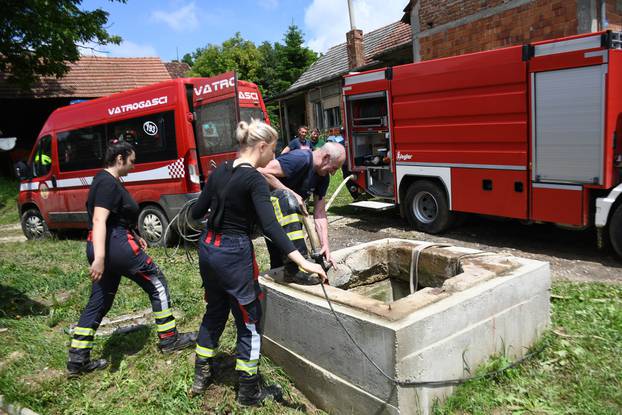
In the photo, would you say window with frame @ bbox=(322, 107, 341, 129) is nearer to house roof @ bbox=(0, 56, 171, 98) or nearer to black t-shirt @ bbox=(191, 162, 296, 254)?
house roof @ bbox=(0, 56, 171, 98)

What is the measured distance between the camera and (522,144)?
21.0 feet

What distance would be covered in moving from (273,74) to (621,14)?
98.8 feet

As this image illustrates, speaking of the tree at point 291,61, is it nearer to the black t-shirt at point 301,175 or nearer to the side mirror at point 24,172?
the side mirror at point 24,172

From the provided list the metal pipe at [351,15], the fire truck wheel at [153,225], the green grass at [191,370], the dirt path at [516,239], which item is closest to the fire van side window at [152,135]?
the fire truck wheel at [153,225]

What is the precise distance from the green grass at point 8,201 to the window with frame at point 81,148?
23.0ft

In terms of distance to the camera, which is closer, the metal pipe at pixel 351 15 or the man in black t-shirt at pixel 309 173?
the man in black t-shirt at pixel 309 173

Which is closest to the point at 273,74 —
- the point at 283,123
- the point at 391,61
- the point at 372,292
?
the point at 283,123

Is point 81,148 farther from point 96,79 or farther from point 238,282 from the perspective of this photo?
point 96,79

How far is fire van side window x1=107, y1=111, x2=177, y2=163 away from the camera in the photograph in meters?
7.61

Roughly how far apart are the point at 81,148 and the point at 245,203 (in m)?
7.13

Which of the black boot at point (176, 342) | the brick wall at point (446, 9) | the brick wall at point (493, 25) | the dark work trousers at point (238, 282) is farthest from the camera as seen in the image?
the brick wall at point (446, 9)

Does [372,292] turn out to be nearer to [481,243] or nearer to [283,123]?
[481,243]

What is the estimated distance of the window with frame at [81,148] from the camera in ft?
28.1

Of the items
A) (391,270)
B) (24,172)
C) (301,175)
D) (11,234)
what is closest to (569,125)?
(391,270)
